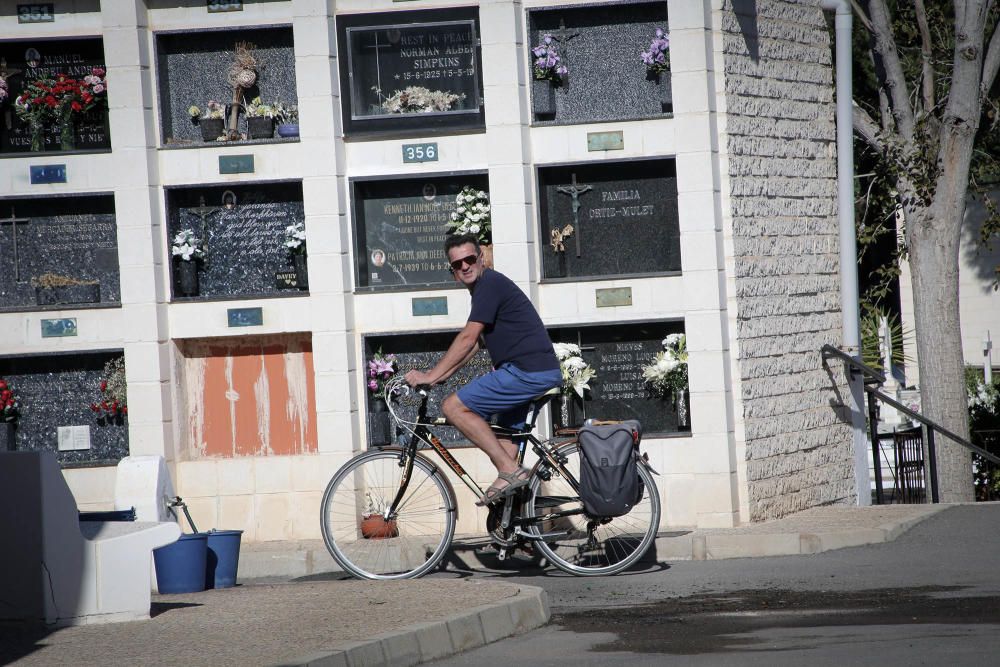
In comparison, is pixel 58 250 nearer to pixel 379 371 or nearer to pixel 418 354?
pixel 379 371

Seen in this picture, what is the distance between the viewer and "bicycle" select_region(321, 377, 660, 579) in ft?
29.4

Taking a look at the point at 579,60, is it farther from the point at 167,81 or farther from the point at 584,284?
the point at 167,81

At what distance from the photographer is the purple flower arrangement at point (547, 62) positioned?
1178 cm

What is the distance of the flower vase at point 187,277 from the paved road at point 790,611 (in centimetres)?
374

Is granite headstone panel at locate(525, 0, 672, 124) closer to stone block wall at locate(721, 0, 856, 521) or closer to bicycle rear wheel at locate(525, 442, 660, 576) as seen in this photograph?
stone block wall at locate(721, 0, 856, 521)

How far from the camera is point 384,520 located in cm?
917

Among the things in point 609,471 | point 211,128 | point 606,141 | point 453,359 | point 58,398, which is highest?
point 211,128

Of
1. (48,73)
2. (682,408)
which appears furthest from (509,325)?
(48,73)

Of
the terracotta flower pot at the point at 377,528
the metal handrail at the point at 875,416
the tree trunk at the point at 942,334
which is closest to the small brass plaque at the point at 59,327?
the terracotta flower pot at the point at 377,528

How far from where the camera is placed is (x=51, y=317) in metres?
12.1

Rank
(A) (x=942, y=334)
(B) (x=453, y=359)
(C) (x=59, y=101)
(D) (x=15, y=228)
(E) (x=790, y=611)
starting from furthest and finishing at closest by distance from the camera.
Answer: (A) (x=942, y=334) → (D) (x=15, y=228) → (C) (x=59, y=101) → (B) (x=453, y=359) → (E) (x=790, y=611)

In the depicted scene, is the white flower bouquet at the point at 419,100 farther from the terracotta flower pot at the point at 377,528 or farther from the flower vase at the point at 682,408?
the terracotta flower pot at the point at 377,528

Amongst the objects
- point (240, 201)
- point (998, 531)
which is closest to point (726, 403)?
point (998, 531)

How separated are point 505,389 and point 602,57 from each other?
409 cm
